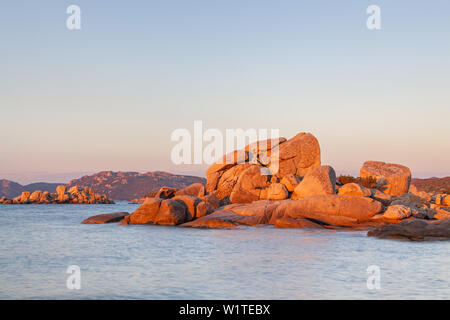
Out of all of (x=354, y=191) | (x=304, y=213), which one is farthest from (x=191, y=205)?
(x=354, y=191)

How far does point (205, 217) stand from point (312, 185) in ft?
27.2

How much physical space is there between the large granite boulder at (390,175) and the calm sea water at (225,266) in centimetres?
1489

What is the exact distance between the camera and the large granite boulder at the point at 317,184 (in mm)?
36281

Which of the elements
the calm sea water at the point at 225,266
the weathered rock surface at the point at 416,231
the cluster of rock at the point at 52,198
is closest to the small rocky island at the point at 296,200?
the weathered rock surface at the point at 416,231

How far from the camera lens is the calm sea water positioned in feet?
43.9

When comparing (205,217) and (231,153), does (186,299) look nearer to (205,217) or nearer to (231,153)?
(205,217)

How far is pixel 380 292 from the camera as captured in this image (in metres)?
13.2

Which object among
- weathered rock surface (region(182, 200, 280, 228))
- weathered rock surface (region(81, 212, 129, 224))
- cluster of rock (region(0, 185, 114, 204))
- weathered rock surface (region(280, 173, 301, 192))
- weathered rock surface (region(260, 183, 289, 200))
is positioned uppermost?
weathered rock surface (region(280, 173, 301, 192))

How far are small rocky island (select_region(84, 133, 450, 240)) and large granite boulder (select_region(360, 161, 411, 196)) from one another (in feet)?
0.27

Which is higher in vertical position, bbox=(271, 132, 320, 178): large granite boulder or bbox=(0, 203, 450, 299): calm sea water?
bbox=(271, 132, 320, 178): large granite boulder

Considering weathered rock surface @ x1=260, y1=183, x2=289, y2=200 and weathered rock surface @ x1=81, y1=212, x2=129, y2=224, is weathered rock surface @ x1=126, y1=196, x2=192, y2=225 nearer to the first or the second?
weathered rock surface @ x1=81, y1=212, x2=129, y2=224

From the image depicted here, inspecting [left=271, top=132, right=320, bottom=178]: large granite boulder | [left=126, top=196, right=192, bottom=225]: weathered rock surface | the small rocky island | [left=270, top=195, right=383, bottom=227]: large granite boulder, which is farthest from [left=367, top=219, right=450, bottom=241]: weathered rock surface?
[left=271, top=132, right=320, bottom=178]: large granite boulder

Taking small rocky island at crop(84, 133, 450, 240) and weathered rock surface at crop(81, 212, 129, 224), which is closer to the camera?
small rocky island at crop(84, 133, 450, 240)

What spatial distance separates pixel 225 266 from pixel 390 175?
29.1 meters
